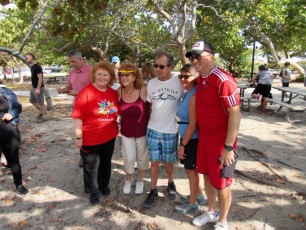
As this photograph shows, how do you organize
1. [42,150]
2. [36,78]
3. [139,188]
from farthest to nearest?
1. [36,78]
2. [42,150]
3. [139,188]

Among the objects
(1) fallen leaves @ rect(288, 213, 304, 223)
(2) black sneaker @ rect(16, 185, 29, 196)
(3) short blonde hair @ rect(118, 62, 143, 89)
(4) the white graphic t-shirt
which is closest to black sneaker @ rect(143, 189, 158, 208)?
(4) the white graphic t-shirt

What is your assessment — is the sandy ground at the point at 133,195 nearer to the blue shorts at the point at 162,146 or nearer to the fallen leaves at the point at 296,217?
the fallen leaves at the point at 296,217

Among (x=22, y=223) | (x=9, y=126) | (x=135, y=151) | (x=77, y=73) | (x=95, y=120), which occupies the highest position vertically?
(x=77, y=73)

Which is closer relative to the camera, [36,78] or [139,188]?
[139,188]

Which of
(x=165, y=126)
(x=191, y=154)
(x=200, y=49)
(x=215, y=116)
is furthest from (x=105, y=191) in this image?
(x=200, y=49)

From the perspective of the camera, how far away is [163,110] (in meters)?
3.12

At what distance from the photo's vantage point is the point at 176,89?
3.07 metres

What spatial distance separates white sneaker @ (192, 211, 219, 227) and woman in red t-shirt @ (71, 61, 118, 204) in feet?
4.43

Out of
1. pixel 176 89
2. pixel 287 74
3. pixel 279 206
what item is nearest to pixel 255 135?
pixel 279 206

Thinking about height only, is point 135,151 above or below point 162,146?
below

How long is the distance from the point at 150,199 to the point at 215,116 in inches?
62.4

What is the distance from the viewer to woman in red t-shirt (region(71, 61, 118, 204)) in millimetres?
3127

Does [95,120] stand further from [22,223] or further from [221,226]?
[221,226]

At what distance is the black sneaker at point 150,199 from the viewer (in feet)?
11.1
